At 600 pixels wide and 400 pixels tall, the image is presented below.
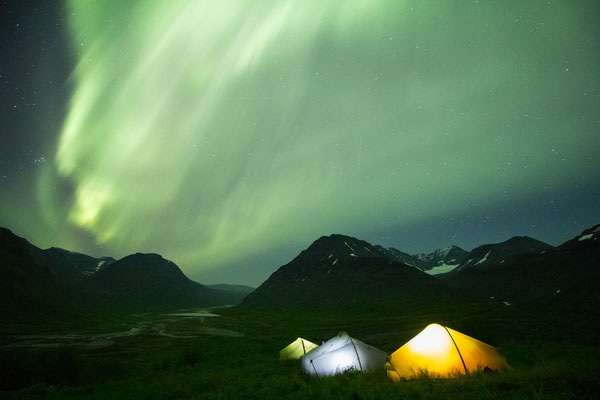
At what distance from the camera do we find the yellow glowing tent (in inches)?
546

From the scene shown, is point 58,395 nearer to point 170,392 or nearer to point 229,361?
point 170,392

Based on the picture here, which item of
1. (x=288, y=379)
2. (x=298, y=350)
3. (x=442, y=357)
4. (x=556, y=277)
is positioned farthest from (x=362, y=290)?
(x=442, y=357)

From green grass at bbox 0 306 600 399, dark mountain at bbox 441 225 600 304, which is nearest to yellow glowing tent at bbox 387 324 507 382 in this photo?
green grass at bbox 0 306 600 399

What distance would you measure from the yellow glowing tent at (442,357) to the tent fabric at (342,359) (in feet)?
5.28

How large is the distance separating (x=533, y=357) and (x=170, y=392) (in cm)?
2295

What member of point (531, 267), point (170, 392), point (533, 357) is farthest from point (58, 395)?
point (531, 267)

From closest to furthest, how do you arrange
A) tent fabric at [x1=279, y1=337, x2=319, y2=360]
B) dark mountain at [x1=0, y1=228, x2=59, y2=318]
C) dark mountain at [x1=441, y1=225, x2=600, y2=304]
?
tent fabric at [x1=279, y1=337, x2=319, y2=360] → dark mountain at [x1=441, y1=225, x2=600, y2=304] → dark mountain at [x1=0, y1=228, x2=59, y2=318]

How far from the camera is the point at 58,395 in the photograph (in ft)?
57.8

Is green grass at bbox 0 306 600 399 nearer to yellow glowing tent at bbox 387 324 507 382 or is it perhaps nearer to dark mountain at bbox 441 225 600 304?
yellow glowing tent at bbox 387 324 507 382

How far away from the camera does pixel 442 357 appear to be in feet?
46.9

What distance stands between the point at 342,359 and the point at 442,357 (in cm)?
541

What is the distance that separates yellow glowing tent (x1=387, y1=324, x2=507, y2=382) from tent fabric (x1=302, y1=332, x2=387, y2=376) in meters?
1.61

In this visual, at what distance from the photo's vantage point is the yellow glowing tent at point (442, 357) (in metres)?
13.9

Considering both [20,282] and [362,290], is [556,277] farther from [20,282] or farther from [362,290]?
[20,282]
